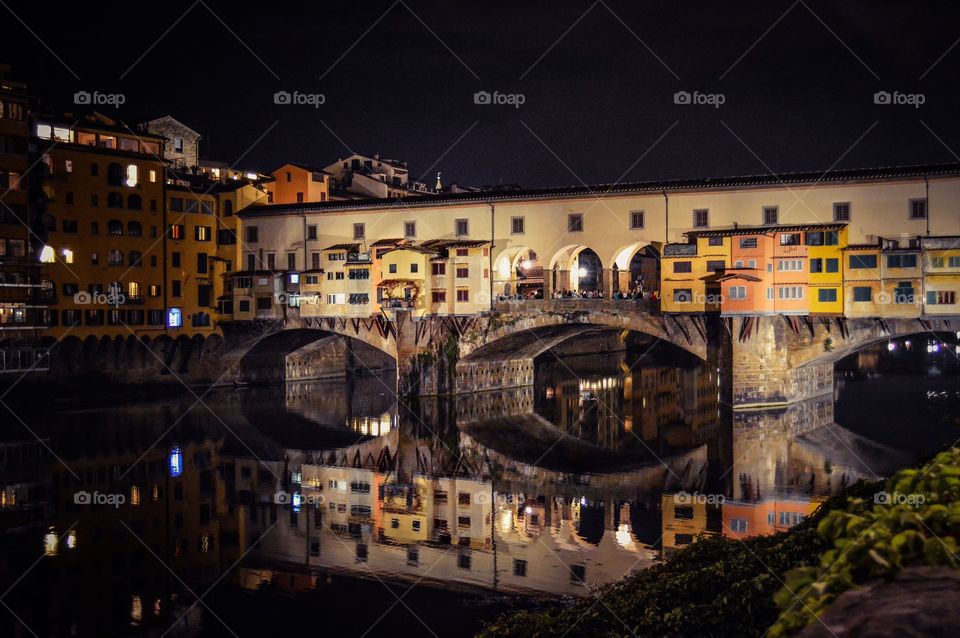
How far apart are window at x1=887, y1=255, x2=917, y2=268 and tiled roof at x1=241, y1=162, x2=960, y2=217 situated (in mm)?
3271

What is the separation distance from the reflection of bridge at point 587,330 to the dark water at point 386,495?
1613mm

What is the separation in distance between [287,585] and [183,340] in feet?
110

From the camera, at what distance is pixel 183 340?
1842 inches

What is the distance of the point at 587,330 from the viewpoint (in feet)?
140

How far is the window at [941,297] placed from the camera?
33.6m

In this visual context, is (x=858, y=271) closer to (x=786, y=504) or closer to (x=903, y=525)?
(x=786, y=504)

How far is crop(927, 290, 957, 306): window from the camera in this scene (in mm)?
33594

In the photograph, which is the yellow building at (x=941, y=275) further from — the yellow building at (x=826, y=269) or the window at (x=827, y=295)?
the window at (x=827, y=295)

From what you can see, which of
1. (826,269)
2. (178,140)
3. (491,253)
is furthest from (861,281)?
(178,140)

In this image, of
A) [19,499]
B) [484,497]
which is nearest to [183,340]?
[19,499]

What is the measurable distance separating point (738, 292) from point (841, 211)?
18.6 feet

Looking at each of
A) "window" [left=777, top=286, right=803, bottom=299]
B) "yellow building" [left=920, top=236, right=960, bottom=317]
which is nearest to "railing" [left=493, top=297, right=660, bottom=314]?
"window" [left=777, top=286, right=803, bottom=299]

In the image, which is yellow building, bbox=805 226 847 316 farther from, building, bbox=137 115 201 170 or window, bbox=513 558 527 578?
building, bbox=137 115 201 170

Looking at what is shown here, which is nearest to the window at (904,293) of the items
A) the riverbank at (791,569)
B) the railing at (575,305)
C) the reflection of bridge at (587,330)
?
the reflection of bridge at (587,330)
